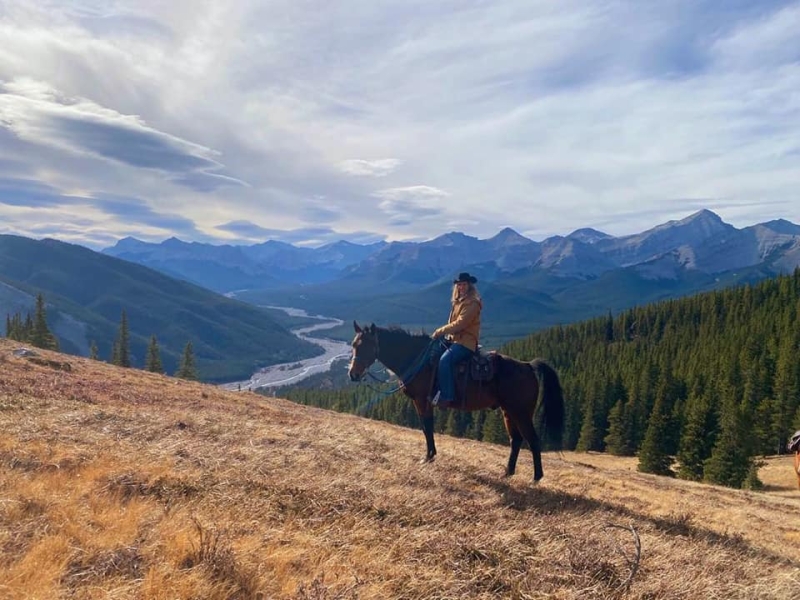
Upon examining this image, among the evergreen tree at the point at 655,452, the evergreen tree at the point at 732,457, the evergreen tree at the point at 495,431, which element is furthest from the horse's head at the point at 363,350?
the evergreen tree at the point at 495,431

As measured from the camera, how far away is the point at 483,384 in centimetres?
1280

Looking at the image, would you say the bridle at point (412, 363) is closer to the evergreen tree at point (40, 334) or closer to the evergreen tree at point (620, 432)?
the evergreen tree at point (620, 432)

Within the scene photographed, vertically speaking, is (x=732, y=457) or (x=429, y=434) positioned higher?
(x=429, y=434)

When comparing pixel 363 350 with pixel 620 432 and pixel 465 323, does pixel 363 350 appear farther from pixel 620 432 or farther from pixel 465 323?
pixel 620 432

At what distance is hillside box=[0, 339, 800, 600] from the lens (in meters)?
5.15

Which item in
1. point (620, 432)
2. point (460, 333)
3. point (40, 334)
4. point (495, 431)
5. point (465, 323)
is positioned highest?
point (465, 323)

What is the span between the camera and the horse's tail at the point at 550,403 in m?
13.3

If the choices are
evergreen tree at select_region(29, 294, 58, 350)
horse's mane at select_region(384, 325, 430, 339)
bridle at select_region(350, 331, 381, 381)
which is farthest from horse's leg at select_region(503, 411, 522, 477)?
evergreen tree at select_region(29, 294, 58, 350)

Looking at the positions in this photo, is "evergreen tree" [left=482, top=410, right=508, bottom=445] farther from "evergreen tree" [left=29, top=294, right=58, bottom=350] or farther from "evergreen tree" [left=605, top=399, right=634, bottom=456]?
"evergreen tree" [left=29, top=294, right=58, bottom=350]

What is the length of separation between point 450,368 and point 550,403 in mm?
3139

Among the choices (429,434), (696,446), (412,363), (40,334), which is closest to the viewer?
(429,434)

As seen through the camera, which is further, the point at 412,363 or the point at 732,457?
the point at 732,457

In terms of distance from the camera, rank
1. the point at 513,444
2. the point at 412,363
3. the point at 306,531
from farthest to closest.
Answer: the point at 412,363 → the point at 513,444 → the point at 306,531

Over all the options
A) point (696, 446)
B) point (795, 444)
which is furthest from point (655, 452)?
point (795, 444)
